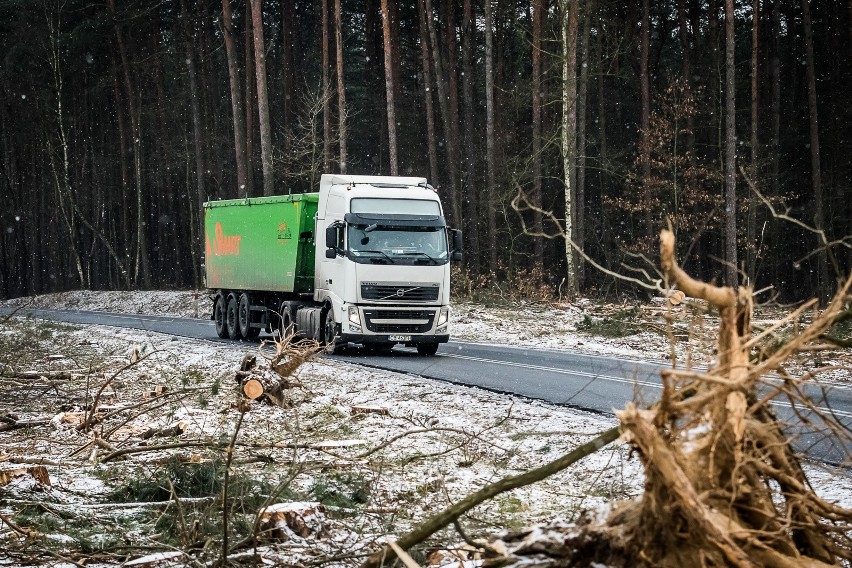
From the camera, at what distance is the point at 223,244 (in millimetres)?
26750

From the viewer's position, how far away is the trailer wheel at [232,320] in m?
25.5

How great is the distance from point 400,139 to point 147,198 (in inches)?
753

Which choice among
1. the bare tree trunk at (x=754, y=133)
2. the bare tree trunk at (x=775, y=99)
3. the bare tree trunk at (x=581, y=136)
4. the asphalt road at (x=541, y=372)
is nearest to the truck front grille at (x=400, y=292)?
the asphalt road at (x=541, y=372)

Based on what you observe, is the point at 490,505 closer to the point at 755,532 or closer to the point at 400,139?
the point at 755,532

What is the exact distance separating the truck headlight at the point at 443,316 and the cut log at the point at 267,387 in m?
7.80

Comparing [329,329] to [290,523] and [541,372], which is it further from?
[290,523]

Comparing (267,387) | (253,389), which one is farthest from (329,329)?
(253,389)

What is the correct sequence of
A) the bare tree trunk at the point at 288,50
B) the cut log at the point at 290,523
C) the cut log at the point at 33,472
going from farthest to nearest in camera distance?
the bare tree trunk at the point at 288,50
the cut log at the point at 33,472
the cut log at the point at 290,523

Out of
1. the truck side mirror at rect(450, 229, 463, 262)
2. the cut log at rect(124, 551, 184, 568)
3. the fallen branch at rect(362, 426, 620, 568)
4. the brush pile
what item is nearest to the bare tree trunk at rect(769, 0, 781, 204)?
the truck side mirror at rect(450, 229, 463, 262)

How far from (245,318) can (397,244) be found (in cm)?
642

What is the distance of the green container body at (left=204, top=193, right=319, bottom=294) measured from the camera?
71.7 feet

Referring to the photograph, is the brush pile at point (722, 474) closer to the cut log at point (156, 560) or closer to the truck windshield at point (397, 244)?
the cut log at point (156, 560)

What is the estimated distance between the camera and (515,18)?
132 ft

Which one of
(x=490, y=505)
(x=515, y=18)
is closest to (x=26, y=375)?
(x=490, y=505)
